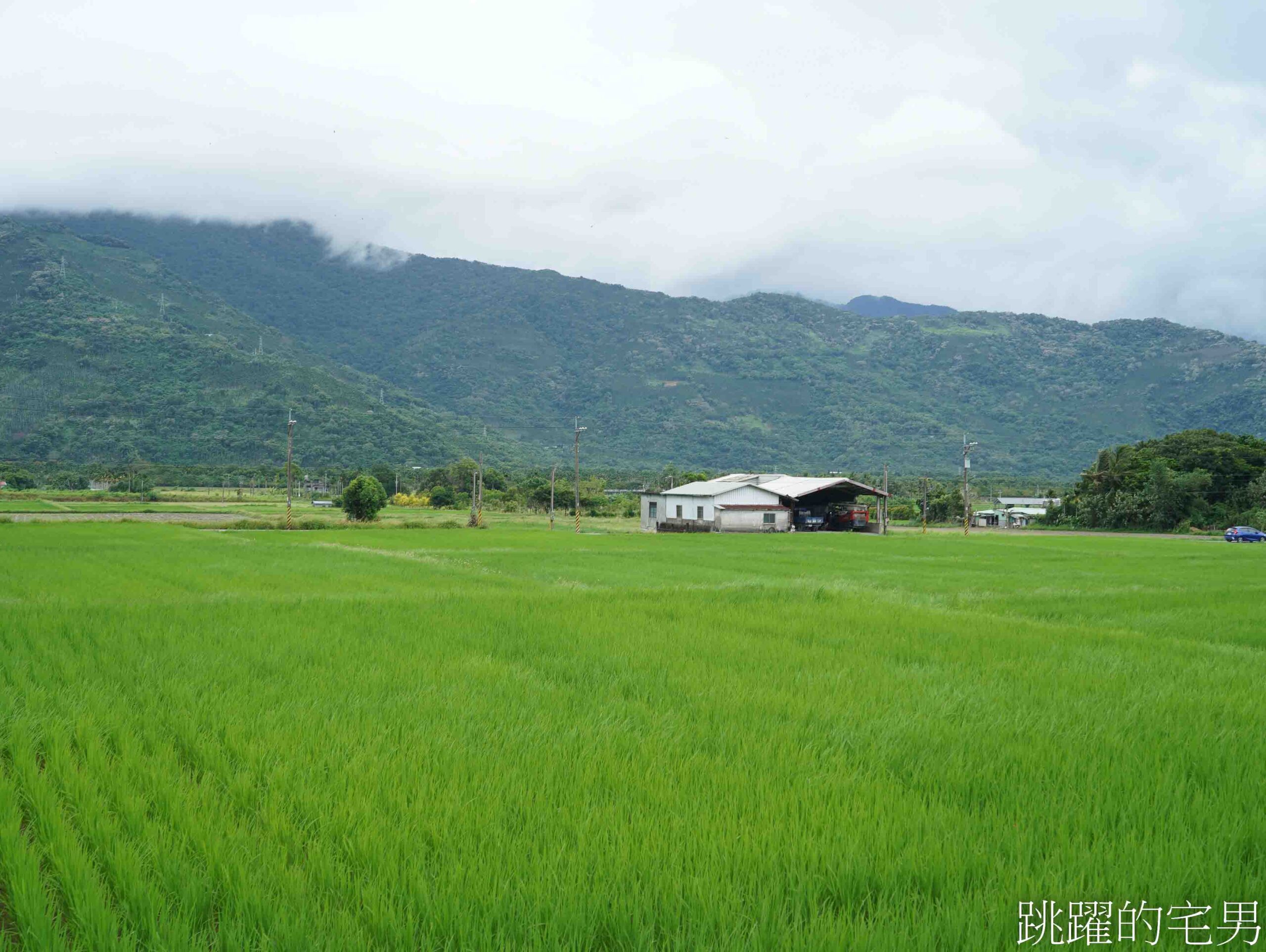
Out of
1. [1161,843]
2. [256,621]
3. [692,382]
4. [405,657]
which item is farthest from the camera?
[692,382]

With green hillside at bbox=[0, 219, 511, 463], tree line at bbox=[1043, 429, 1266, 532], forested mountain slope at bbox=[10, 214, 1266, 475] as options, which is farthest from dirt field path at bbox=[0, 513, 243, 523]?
forested mountain slope at bbox=[10, 214, 1266, 475]


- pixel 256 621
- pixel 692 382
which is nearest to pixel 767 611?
pixel 256 621

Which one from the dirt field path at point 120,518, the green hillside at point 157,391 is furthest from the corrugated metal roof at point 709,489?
the green hillside at point 157,391

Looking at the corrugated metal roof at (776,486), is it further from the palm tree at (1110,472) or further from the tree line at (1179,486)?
the palm tree at (1110,472)

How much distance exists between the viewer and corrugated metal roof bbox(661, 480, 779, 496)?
46.0m

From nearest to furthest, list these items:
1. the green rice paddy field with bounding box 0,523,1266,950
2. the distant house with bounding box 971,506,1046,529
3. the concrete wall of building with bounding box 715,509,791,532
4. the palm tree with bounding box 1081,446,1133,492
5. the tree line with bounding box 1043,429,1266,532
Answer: the green rice paddy field with bounding box 0,523,1266,950 < the concrete wall of building with bounding box 715,509,791,532 < the tree line with bounding box 1043,429,1266,532 < the palm tree with bounding box 1081,446,1133,492 < the distant house with bounding box 971,506,1046,529

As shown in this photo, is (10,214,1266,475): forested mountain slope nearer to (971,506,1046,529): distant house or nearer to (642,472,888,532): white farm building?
(971,506,1046,529): distant house

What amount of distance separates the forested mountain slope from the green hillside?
3394 centimetres

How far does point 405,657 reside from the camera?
7695 mm

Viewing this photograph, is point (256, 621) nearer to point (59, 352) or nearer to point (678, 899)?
point (678, 899)

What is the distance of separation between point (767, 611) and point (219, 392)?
4003 inches

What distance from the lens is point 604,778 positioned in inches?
166

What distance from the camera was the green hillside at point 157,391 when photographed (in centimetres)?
8831

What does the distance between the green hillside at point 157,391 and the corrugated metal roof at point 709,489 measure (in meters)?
54.0
